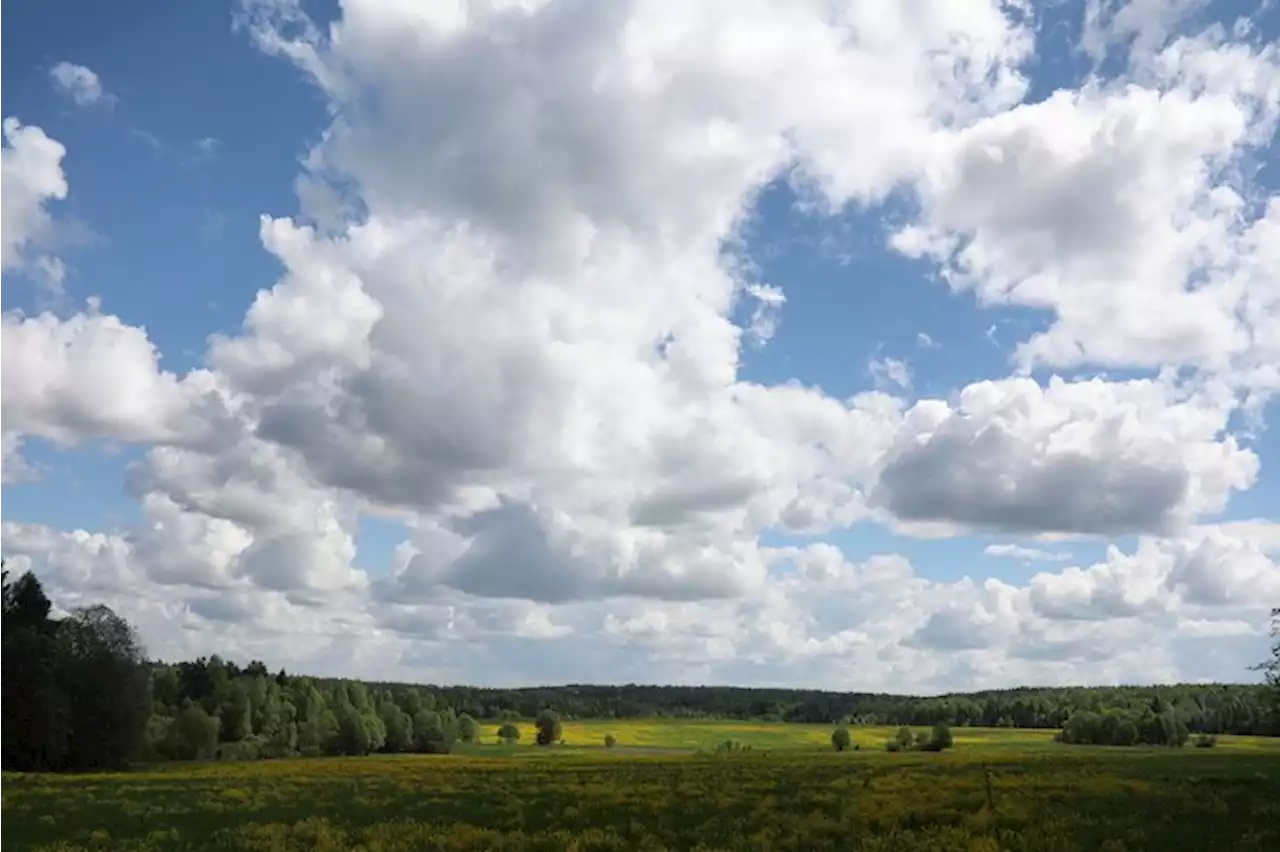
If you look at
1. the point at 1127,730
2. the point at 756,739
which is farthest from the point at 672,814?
the point at 756,739

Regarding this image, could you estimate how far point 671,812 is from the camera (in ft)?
124

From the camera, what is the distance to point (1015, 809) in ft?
117

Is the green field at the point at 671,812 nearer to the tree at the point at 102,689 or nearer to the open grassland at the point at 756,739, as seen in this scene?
the tree at the point at 102,689

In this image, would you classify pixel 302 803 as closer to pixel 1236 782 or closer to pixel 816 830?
pixel 816 830

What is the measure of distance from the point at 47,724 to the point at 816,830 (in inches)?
2934

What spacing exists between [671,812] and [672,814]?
2.86ft

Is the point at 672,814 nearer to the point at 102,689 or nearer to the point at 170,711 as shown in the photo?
the point at 102,689

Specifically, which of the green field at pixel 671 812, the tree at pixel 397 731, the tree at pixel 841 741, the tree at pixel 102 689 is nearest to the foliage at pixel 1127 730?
the tree at pixel 841 741

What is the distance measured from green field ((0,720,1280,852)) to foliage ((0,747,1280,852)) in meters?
0.10

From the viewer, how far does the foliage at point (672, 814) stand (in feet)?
93.6

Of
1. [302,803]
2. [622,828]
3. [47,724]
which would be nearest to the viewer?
[622,828]

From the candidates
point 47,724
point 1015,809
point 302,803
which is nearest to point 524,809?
point 302,803

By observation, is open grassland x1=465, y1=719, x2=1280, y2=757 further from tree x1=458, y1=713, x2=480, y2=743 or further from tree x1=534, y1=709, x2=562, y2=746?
tree x1=534, y1=709, x2=562, y2=746

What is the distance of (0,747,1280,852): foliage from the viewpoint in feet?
93.6
